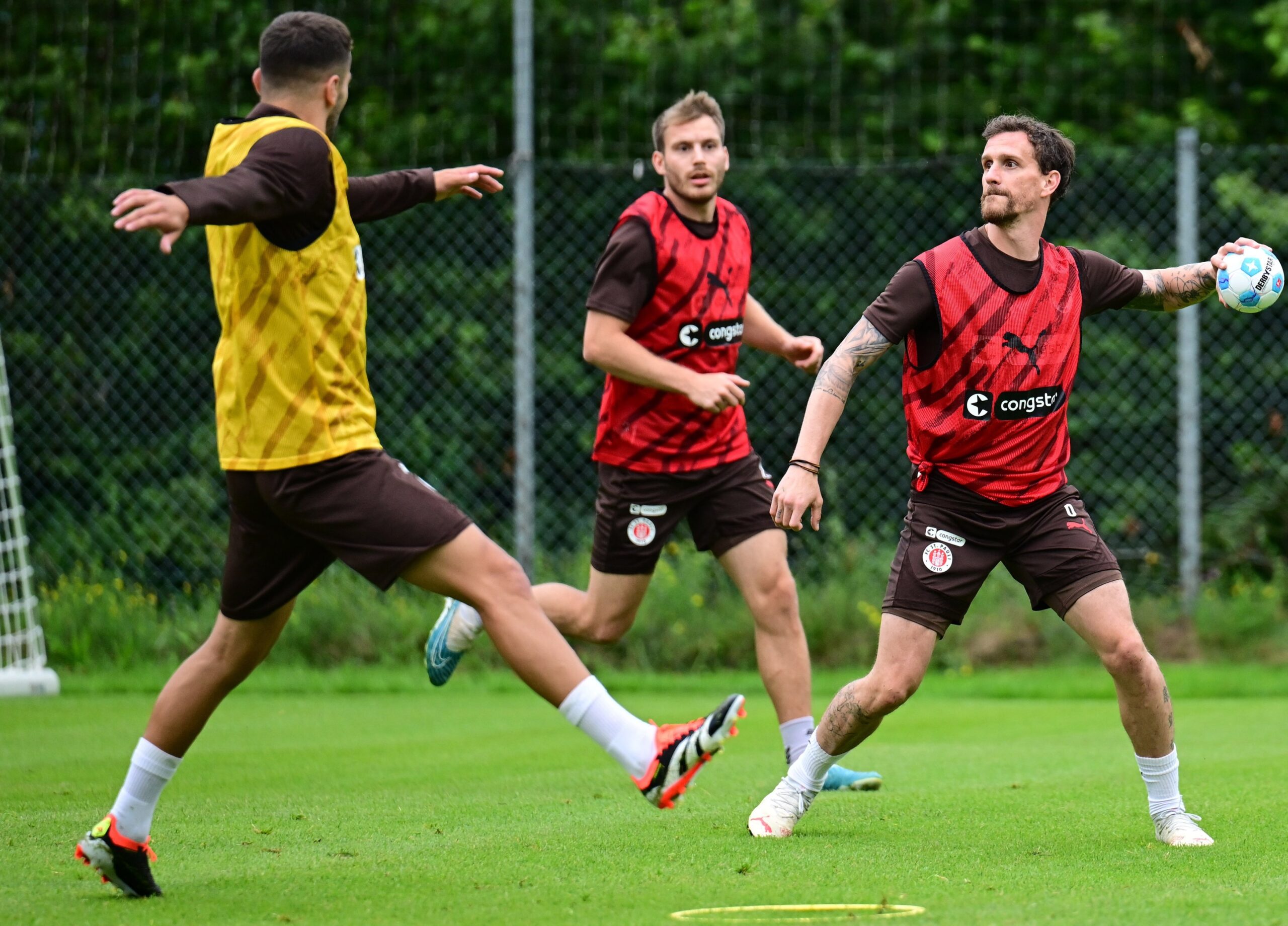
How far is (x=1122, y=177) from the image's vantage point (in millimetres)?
10250

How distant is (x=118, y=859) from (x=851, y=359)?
2317 mm

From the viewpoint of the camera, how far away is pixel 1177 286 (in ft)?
16.0

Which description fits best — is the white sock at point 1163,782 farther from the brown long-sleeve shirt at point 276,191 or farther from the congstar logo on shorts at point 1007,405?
the brown long-sleeve shirt at point 276,191

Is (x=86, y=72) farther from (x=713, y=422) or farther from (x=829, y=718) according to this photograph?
(x=829, y=718)

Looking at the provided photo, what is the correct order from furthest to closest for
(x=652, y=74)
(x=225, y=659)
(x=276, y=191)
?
(x=652, y=74) < (x=225, y=659) < (x=276, y=191)

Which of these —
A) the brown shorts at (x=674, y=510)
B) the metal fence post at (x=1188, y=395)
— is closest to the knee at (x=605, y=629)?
the brown shorts at (x=674, y=510)

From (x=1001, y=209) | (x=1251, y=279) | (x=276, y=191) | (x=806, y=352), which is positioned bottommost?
(x=806, y=352)

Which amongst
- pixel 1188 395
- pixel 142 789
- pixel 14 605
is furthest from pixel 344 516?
pixel 1188 395

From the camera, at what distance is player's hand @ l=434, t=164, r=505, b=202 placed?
4527 mm

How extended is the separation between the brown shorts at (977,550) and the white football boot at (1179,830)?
2.08 ft

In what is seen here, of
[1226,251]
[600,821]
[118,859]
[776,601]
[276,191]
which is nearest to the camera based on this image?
[276,191]

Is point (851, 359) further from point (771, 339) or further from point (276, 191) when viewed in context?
point (771, 339)

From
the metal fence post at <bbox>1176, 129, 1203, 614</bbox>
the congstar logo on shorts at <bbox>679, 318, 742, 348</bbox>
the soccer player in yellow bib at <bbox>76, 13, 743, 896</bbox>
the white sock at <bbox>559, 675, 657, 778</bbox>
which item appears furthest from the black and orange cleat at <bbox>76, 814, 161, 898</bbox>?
the metal fence post at <bbox>1176, 129, 1203, 614</bbox>

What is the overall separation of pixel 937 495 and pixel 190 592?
23.1 feet
